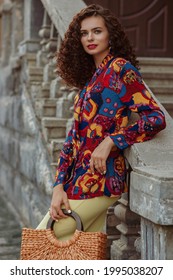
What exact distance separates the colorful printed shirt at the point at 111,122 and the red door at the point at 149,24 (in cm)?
422

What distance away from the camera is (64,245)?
232 centimetres

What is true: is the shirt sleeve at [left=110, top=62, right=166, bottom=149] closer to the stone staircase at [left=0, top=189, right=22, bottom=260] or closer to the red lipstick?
the red lipstick

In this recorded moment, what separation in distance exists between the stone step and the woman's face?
1.65 meters

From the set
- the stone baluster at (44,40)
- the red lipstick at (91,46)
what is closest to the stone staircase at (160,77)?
the stone baluster at (44,40)

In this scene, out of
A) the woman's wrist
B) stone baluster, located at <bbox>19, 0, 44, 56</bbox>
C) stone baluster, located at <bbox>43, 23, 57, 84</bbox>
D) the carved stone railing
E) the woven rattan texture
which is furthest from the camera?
stone baluster, located at <bbox>19, 0, 44, 56</bbox>

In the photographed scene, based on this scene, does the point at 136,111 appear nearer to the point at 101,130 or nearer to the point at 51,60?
the point at 101,130

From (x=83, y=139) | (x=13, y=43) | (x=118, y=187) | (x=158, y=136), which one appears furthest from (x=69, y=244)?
A: (x=13, y=43)

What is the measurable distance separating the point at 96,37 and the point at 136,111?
449 millimetres

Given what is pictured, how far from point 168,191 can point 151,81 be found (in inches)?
103

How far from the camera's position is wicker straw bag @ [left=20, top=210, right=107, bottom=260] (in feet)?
7.43

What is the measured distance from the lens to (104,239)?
2285 mm

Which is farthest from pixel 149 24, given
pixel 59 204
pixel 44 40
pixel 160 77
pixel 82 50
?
pixel 59 204

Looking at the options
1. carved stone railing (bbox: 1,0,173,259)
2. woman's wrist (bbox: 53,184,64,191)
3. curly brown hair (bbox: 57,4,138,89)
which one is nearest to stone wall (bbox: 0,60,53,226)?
carved stone railing (bbox: 1,0,173,259)
